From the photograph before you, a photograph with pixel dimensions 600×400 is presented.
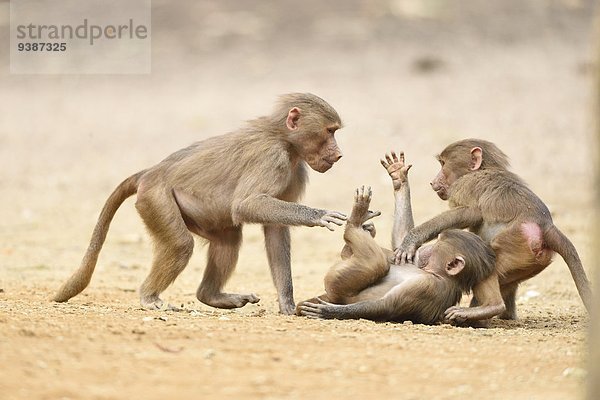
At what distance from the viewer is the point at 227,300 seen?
6902 millimetres

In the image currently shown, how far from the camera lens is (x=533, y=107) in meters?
15.7

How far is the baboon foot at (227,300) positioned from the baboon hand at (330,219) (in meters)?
0.98

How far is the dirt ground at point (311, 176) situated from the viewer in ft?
14.2

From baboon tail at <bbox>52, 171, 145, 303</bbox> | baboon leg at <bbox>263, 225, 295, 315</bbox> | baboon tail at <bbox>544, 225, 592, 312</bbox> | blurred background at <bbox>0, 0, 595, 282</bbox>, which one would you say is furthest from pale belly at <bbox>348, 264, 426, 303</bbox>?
blurred background at <bbox>0, 0, 595, 282</bbox>

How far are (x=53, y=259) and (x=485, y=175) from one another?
4.55 m

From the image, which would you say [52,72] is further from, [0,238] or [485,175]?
[485,175]

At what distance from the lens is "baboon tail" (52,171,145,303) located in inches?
263

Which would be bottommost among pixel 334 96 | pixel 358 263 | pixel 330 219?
pixel 358 263

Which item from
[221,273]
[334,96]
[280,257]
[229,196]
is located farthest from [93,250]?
[334,96]

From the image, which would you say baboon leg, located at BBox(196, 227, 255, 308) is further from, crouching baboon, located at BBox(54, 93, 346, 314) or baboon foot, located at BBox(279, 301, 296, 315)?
baboon foot, located at BBox(279, 301, 296, 315)

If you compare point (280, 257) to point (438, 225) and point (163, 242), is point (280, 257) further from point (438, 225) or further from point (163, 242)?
point (438, 225)

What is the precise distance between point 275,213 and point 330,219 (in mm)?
357

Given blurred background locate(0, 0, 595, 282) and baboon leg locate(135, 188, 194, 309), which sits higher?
blurred background locate(0, 0, 595, 282)

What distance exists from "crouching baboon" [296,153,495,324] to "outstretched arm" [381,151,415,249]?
1.32 ft
